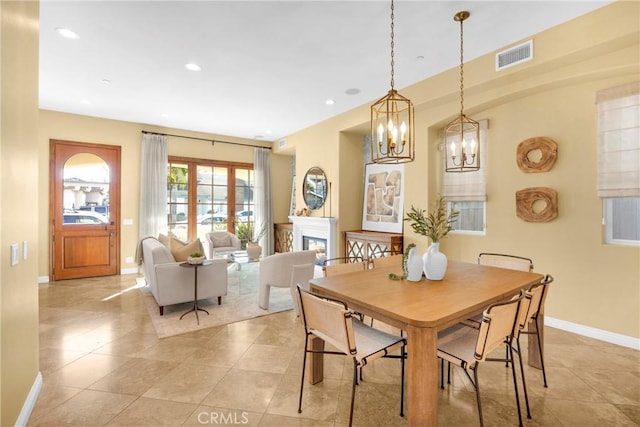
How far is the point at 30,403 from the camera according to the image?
2023mm

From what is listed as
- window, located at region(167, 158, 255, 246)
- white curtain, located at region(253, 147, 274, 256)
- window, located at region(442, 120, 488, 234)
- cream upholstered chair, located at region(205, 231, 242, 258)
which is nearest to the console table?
window, located at region(442, 120, 488, 234)

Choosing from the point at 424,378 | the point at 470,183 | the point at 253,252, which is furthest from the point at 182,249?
the point at 470,183

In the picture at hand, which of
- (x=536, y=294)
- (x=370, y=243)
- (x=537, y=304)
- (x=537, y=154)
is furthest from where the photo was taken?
(x=370, y=243)

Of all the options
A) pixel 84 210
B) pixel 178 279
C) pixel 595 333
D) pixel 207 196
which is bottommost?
pixel 595 333

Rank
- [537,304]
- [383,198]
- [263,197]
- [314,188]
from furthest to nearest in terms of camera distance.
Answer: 1. [263,197]
2. [314,188]
3. [383,198]
4. [537,304]

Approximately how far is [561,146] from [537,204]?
65cm

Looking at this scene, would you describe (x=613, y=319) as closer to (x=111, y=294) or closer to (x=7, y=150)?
(x=7, y=150)

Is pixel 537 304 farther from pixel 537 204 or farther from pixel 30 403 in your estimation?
pixel 30 403

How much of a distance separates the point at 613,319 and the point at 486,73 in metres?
2.80

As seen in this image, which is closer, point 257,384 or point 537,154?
point 257,384

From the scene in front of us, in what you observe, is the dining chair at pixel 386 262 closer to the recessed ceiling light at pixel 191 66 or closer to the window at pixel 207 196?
the recessed ceiling light at pixel 191 66

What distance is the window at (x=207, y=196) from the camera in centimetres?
659

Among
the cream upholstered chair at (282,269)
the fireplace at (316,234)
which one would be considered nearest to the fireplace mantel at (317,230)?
the fireplace at (316,234)

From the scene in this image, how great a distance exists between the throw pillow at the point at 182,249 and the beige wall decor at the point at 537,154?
4188mm
